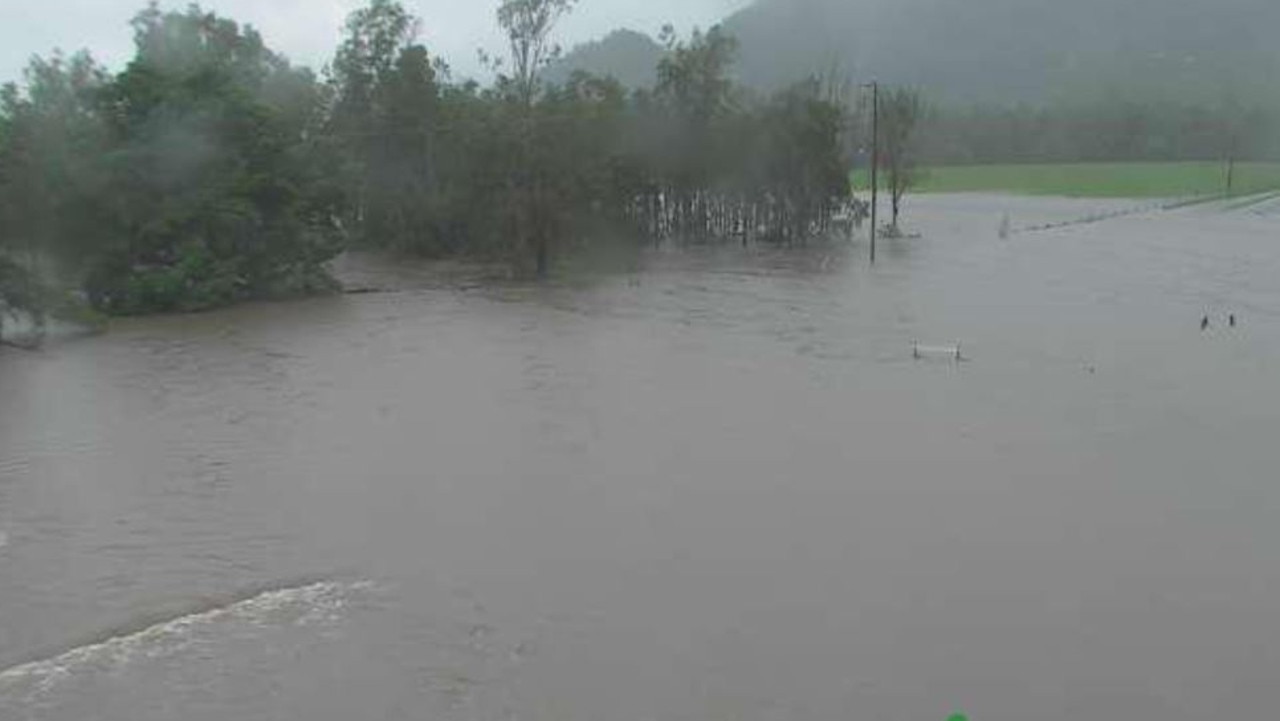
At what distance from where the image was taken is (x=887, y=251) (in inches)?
1395

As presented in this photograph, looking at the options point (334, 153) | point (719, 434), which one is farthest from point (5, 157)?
point (719, 434)

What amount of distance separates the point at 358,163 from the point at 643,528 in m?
25.7

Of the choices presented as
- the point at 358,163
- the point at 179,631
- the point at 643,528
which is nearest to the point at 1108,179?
the point at 358,163

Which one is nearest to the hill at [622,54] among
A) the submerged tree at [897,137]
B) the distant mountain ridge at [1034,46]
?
the distant mountain ridge at [1034,46]

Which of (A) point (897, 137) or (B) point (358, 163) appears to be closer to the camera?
(B) point (358, 163)

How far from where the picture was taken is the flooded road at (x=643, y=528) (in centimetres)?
641

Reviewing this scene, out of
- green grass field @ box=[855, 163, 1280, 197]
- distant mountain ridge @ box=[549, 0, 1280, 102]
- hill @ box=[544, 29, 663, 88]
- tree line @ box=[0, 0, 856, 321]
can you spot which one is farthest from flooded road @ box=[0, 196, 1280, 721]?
distant mountain ridge @ box=[549, 0, 1280, 102]

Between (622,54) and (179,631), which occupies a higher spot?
(622,54)

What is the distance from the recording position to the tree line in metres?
22.2

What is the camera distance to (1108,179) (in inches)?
2793

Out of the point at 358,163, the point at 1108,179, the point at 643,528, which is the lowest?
the point at 1108,179

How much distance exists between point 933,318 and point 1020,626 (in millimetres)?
14255

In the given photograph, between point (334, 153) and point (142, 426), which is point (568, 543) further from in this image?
point (334, 153)

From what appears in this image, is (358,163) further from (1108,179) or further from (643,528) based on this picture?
(1108,179)
